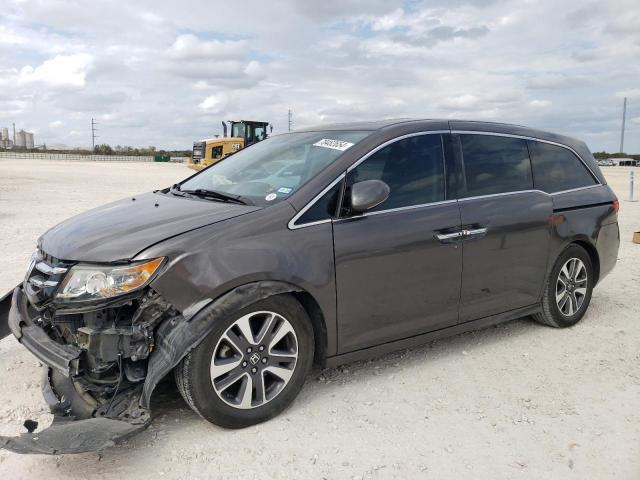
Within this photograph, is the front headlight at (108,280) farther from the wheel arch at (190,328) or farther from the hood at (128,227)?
the wheel arch at (190,328)

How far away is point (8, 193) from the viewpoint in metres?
16.9

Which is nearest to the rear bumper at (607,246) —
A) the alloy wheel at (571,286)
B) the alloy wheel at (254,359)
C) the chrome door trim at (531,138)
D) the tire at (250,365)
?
the alloy wheel at (571,286)

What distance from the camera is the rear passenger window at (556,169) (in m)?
4.78

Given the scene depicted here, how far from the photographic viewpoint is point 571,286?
4996 millimetres

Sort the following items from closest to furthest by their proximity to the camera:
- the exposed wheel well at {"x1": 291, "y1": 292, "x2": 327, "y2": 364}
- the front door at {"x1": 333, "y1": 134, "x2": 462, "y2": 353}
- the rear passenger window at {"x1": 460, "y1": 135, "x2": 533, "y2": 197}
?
the exposed wheel well at {"x1": 291, "y1": 292, "x2": 327, "y2": 364}
the front door at {"x1": 333, "y1": 134, "x2": 462, "y2": 353}
the rear passenger window at {"x1": 460, "y1": 135, "x2": 533, "y2": 197}

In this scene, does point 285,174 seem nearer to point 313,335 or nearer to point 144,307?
point 313,335

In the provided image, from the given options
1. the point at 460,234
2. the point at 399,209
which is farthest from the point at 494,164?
the point at 399,209

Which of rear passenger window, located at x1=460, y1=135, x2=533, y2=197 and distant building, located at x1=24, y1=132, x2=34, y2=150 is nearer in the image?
rear passenger window, located at x1=460, y1=135, x2=533, y2=197

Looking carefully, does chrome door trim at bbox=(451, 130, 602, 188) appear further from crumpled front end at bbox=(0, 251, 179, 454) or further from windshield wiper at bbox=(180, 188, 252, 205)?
crumpled front end at bbox=(0, 251, 179, 454)

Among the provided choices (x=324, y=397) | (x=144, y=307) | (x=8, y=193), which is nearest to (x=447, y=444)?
(x=324, y=397)

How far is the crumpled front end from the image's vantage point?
2938 millimetres

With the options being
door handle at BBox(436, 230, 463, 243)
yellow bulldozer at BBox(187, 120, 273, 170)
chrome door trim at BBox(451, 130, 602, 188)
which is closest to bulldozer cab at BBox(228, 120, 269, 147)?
yellow bulldozer at BBox(187, 120, 273, 170)

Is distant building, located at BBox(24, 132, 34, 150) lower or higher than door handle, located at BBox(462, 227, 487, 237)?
higher

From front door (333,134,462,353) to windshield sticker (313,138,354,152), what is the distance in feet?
0.59
